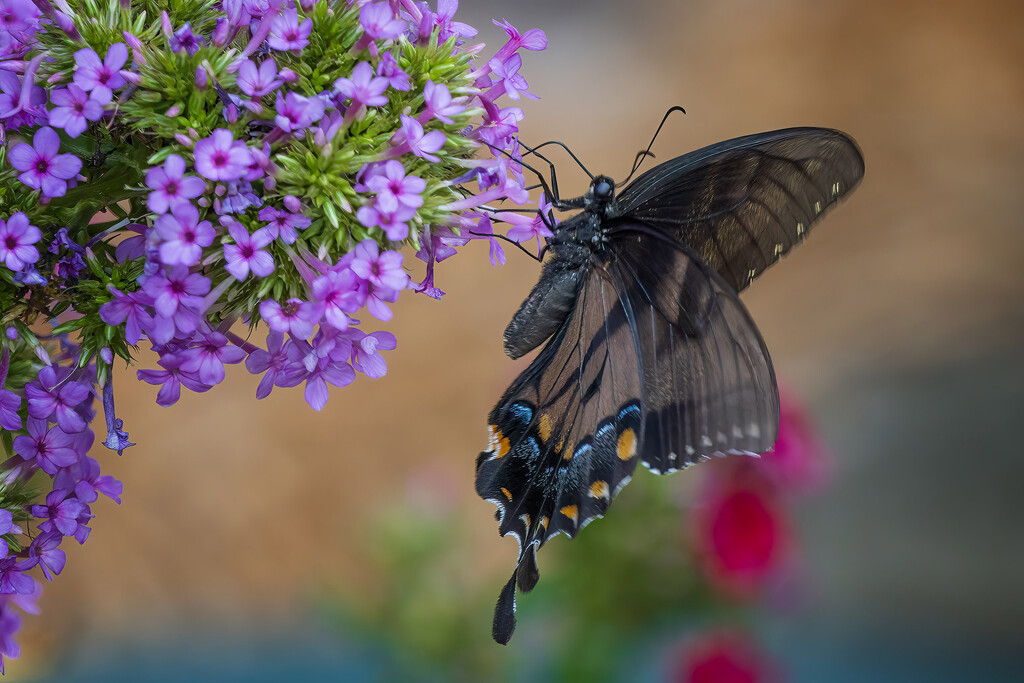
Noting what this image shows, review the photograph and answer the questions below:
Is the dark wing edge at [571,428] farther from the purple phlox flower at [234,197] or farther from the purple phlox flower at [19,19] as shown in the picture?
the purple phlox flower at [19,19]

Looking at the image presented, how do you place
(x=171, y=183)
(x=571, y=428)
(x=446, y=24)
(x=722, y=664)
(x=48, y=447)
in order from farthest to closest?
(x=722, y=664) < (x=571, y=428) < (x=446, y=24) < (x=48, y=447) < (x=171, y=183)

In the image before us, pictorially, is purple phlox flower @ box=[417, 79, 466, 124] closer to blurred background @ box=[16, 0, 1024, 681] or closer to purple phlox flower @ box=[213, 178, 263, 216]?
purple phlox flower @ box=[213, 178, 263, 216]

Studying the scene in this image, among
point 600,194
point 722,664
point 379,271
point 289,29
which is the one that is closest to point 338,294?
point 379,271

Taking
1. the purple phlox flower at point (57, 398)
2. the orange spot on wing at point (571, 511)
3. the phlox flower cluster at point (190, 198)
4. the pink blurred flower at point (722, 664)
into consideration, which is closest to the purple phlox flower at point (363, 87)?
the phlox flower cluster at point (190, 198)

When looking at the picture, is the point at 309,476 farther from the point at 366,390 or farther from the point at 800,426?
the point at 800,426

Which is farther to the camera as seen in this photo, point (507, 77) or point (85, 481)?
point (507, 77)

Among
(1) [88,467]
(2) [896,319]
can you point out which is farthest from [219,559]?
(2) [896,319]

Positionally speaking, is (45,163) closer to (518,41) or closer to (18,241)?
(18,241)
